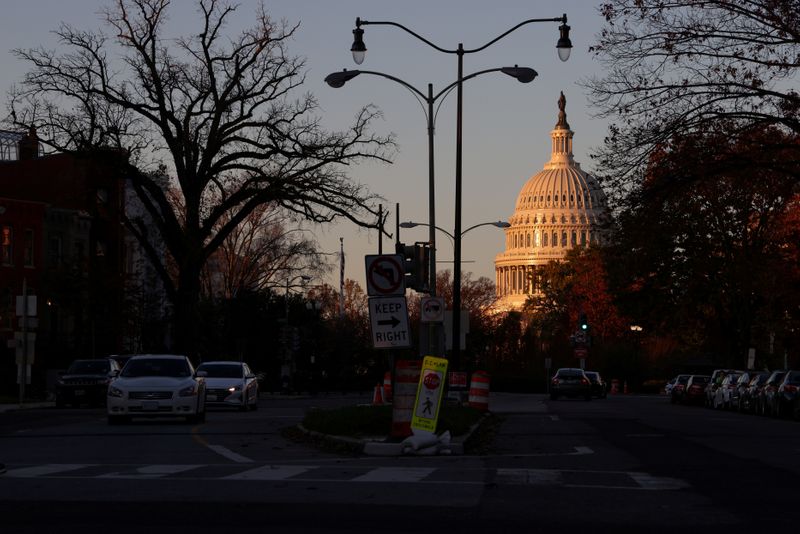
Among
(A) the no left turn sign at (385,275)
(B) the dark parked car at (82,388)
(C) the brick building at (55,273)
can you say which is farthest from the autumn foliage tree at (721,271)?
(A) the no left turn sign at (385,275)

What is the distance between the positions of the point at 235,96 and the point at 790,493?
4177cm

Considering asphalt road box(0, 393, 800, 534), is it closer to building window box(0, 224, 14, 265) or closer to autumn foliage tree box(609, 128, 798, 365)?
autumn foliage tree box(609, 128, 798, 365)

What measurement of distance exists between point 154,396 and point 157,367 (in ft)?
5.00

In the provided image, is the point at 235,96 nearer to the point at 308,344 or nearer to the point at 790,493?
the point at 308,344

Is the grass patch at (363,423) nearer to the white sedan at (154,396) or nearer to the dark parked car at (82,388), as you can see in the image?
the white sedan at (154,396)

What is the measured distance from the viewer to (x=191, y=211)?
2121 inches

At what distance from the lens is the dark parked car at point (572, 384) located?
70250 mm

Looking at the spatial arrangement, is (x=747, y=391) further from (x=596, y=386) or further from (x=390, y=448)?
(x=390, y=448)

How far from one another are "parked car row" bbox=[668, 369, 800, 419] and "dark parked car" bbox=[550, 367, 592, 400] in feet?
13.8

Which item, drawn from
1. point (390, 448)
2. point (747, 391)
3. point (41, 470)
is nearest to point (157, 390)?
point (390, 448)

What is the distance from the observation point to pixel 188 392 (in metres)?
32.4

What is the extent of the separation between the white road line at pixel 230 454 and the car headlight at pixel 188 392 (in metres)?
8.72

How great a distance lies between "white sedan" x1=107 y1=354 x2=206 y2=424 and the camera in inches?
1258

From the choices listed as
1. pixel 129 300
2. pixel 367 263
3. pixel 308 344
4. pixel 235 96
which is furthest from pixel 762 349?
pixel 367 263
